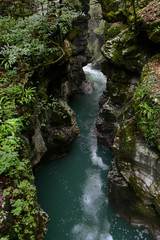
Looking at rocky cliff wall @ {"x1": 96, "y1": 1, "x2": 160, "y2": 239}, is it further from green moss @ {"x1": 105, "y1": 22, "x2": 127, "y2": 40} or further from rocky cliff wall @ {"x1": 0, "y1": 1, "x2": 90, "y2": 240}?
rocky cliff wall @ {"x1": 0, "y1": 1, "x2": 90, "y2": 240}

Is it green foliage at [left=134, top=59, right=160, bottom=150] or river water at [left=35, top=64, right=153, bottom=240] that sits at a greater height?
green foliage at [left=134, top=59, right=160, bottom=150]

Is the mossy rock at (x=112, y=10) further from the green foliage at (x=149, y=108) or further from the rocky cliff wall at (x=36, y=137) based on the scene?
the green foliage at (x=149, y=108)

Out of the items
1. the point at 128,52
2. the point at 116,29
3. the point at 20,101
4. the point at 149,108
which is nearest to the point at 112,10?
the point at 116,29

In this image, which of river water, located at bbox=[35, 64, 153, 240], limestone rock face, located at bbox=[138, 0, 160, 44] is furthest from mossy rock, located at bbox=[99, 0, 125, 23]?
river water, located at bbox=[35, 64, 153, 240]

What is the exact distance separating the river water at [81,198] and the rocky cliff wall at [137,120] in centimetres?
87

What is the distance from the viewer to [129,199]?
27.1 ft

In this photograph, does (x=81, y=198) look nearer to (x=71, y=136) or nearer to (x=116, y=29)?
(x=71, y=136)

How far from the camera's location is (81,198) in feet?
34.0

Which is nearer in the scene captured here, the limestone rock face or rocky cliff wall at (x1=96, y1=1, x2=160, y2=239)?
rocky cliff wall at (x1=96, y1=1, x2=160, y2=239)

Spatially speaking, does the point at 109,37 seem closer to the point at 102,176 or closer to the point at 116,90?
the point at 116,90

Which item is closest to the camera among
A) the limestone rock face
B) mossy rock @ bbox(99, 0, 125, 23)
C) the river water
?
the limestone rock face

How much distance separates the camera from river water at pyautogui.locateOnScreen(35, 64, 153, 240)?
28.2 feet

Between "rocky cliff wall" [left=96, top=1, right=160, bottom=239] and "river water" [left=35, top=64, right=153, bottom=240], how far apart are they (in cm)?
87

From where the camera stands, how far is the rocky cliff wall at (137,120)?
256 inches
